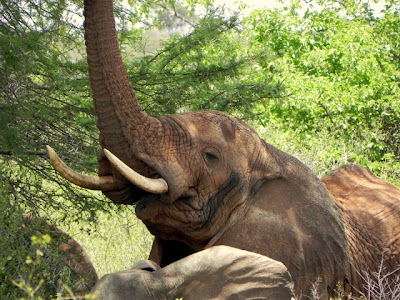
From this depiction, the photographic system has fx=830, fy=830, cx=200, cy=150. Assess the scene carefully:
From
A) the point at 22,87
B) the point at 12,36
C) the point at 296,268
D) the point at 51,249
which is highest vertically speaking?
the point at 12,36

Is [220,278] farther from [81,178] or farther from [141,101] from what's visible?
[141,101]

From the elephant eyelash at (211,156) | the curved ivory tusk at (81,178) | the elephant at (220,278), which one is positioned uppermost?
the elephant eyelash at (211,156)

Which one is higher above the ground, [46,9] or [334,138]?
[46,9]

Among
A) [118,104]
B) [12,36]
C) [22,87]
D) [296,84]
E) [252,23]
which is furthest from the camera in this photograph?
[252,23]

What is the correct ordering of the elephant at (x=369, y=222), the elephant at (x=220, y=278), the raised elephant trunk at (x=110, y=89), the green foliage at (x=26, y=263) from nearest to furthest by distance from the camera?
the elephant at (x=220, y=278) < the raised elephant trunk at (x=110, y=89) < the green foliage at (x=26, y=263) < the elephant at (x=369, y=222)

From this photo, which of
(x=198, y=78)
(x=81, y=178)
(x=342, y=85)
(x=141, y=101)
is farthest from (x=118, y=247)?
(x=342, y=85)

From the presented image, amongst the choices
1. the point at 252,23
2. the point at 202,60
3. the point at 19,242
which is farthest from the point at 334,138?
the point at 19,242

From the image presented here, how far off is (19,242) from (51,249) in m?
0.31

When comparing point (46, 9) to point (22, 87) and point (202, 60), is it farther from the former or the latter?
point (202, 60)

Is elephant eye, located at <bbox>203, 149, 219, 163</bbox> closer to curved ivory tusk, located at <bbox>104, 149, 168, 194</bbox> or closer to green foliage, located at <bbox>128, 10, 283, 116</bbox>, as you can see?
curved ivory tusk, located at <bbox>104, 149, 168, 194</bbox>

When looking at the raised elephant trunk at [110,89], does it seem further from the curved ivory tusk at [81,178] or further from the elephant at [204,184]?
the curved ivory tusk at [81,178]

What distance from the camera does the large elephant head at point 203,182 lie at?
441 centimetres

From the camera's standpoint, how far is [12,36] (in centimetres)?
547

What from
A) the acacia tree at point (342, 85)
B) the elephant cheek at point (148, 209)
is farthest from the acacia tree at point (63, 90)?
the acacia tree at point (342, 85)
